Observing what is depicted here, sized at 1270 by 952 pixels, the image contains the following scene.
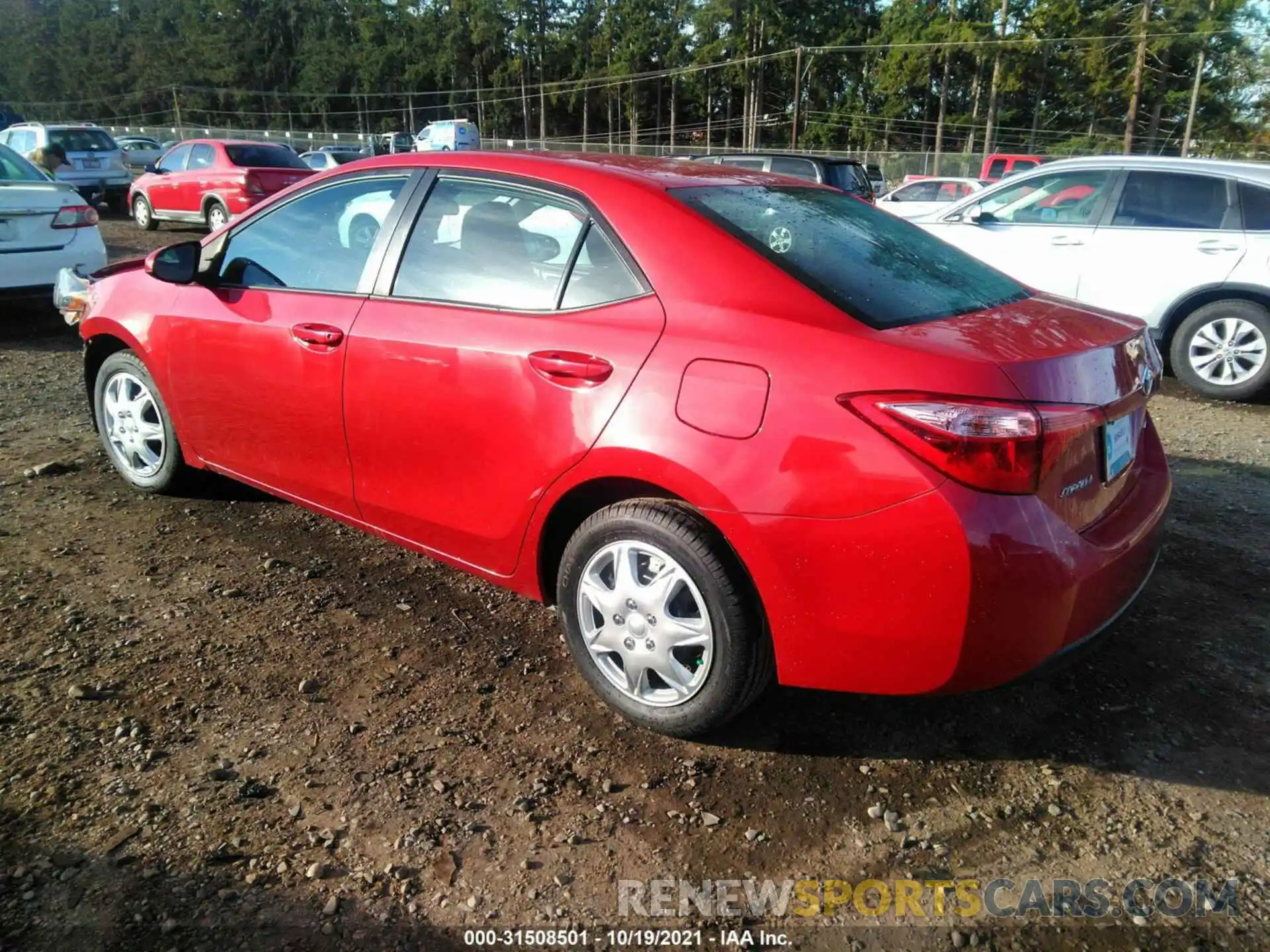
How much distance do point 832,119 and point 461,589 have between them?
65.4 meters

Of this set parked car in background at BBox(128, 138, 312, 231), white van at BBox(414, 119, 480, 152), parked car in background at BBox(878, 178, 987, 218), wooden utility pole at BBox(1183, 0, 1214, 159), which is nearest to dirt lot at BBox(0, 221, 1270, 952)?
parked car in background at BBox(128, 138, 312, 231)

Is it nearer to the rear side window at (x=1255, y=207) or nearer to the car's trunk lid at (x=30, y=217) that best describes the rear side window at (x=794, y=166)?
the rear side window at (x=1255, y=207)

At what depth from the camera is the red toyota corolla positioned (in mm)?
2225

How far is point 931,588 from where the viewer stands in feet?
7.25

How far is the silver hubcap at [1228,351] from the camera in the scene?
270 inches

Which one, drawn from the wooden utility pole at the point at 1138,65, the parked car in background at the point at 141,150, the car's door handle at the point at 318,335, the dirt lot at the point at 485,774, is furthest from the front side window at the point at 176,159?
the wooden utility pole at the point at 1138,65

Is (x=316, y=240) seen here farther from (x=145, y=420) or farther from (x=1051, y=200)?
(x=1051, y=200)

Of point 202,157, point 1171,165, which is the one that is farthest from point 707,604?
point 202,157

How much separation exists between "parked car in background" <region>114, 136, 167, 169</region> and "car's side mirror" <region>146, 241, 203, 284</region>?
34.5 meters

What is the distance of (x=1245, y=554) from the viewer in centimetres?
405

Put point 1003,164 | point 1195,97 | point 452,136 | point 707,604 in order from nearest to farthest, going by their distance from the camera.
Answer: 1. point 707,604
2. point 1003,164
3. point 452,136
4. point 1195,97

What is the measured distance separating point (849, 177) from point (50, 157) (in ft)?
47.1

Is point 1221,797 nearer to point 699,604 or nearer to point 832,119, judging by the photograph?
point 699,604

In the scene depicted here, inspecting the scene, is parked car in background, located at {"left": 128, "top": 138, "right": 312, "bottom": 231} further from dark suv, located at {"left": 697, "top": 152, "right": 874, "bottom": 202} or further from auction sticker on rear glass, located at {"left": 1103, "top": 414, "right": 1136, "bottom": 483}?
auction sticker on rear glass, located at {"left": 1103, "top": 414, "right": 1136, "bottom": 483}
